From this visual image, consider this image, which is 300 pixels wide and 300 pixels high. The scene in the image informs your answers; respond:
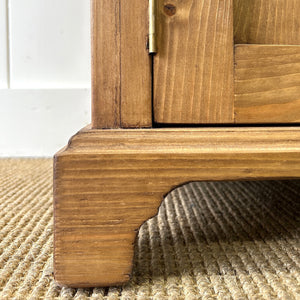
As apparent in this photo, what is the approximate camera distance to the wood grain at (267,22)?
1.28 feet

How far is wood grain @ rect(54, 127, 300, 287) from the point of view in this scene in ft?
1.09

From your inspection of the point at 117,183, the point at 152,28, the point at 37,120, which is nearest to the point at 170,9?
the point at 152,28

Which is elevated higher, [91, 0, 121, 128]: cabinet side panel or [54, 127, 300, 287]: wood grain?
[91, 0, 121, 128]: cabinet side panel

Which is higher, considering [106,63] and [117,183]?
[106,63]

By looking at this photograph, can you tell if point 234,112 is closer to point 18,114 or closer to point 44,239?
point 44,239

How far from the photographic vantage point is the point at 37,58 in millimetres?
1268

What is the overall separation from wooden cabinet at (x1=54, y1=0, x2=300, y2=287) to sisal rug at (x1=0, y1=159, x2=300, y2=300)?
4cm

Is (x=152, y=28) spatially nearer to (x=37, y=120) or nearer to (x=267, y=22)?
(x=267, y=22)

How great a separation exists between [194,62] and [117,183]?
13 centimetres

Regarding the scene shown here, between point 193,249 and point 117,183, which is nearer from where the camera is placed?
point 117,183

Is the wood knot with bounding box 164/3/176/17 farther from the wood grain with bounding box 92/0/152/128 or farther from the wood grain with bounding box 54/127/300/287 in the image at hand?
the wood grain with bounding box 54/127/300/287

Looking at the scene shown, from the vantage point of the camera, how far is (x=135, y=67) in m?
0.36

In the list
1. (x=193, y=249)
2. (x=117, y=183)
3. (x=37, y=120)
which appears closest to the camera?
(x=117, y=183)

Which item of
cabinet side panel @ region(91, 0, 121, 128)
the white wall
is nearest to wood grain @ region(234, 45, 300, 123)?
cabinet side panel @ region(91, 0, 121, 128)
